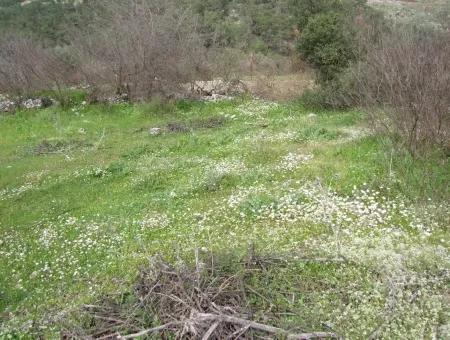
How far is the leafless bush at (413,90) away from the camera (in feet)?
39.2

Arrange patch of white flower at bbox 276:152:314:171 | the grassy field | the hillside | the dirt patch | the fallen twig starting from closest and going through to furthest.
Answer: the fallen twig, the grassy field, patch of white flower at bbox 276:152:314:171, the dirt patch, the hillside

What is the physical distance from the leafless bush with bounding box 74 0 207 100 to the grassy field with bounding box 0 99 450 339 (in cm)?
582

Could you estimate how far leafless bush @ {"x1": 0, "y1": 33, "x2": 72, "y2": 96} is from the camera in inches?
972

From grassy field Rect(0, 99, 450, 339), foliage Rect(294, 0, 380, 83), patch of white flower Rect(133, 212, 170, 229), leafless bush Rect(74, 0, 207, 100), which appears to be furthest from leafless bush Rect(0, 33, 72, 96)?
patch of white flower Rect(133, 212, 170, 229)

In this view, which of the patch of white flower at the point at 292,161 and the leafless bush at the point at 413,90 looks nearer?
the leafless bush at the point at 413,90

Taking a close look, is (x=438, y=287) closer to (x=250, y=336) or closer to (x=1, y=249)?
(x=250, y=336)

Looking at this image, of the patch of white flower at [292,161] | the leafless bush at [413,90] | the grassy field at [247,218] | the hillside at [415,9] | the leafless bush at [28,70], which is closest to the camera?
the grassy field at [247,218]

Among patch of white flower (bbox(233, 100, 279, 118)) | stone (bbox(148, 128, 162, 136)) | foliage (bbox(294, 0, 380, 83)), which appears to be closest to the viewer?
stone (bbox(148, 128, 162, 136))

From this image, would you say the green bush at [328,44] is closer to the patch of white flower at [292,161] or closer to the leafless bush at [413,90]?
the leafless bush at [413,90]

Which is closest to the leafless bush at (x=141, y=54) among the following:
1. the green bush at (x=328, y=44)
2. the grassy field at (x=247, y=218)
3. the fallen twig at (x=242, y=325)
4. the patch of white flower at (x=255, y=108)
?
the patch of white flower at (x=255, y=108)

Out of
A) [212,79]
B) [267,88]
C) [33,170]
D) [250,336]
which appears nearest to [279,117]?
[267,88]

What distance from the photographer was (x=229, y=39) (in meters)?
38.9

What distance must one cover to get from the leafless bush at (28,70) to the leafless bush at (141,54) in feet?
6.04

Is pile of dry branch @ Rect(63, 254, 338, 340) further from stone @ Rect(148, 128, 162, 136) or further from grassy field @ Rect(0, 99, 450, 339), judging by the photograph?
stone @ Rect(148, 128, 162, 136)
